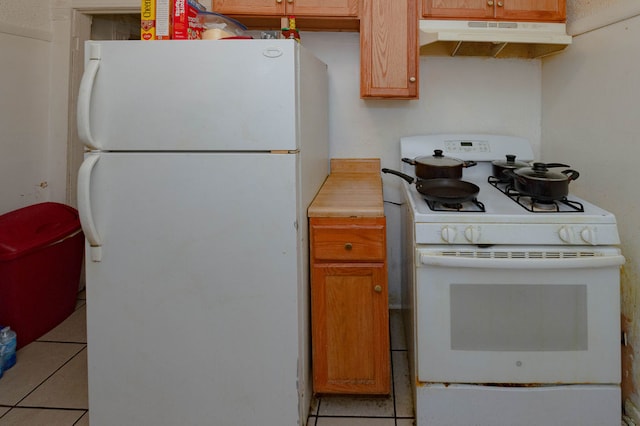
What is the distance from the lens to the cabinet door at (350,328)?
144cm

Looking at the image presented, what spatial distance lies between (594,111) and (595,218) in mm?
684

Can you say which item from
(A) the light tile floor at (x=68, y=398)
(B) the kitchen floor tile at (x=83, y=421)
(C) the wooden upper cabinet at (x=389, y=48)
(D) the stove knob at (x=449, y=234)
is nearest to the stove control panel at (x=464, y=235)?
(D) the stove knob at (x=449, y=234)

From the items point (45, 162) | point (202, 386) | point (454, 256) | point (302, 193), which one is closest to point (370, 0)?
point (302, 193)

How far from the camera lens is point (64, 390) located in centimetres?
162

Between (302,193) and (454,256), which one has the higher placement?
(302,193)

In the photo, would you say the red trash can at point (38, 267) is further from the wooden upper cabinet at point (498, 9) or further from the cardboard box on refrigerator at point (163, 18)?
the wooden upper cabinet at point (498, 9)

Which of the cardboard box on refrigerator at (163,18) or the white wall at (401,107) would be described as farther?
the white wall at (401,107)

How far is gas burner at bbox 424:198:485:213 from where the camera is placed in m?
1.37

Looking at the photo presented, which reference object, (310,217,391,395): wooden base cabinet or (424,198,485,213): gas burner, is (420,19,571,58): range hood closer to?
(424,198,485,213): gas burner

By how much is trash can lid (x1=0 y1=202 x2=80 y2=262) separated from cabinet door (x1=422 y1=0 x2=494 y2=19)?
7.44 feet

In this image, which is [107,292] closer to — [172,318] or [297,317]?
[172,318]

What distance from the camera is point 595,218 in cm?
126

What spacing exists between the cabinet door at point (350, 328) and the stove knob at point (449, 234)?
0.27 m

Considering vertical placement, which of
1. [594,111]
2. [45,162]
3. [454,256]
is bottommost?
[454,256]
